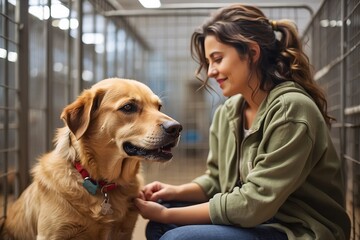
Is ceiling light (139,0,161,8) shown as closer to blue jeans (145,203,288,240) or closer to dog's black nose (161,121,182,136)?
dog's black nose (161,121,182,136)

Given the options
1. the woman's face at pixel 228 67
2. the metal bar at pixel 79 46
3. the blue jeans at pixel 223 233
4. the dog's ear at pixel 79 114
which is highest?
the metal bar at pixel 79 46

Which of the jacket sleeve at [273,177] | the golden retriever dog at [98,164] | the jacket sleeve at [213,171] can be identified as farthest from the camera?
the jacket sleeve at [213,171]

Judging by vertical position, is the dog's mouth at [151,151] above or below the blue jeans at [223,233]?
above

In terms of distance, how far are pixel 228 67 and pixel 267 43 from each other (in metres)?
0.19

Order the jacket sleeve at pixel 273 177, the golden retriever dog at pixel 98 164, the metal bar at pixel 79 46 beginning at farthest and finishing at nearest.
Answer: the metal bar at pixel 79 46 → the golden retriever dog at pixel 98 164 → the jacket sleeve at pixel 273 177

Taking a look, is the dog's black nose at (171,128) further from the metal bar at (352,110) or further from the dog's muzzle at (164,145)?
the metal bar at (352,110)

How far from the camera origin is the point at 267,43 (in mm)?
1542

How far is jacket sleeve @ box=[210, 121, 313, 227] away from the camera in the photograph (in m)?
1.26

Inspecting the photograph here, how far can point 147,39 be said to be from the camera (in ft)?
15.1

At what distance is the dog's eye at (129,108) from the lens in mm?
1528

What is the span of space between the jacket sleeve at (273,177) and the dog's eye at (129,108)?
516 millimetres

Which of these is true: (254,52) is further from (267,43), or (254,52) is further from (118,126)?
(118,126)

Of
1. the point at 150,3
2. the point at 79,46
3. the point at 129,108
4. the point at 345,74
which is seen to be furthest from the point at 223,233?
the point at 150,3

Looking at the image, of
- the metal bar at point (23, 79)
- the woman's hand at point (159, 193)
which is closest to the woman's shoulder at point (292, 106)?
the woman's hand at point (159, 193)
